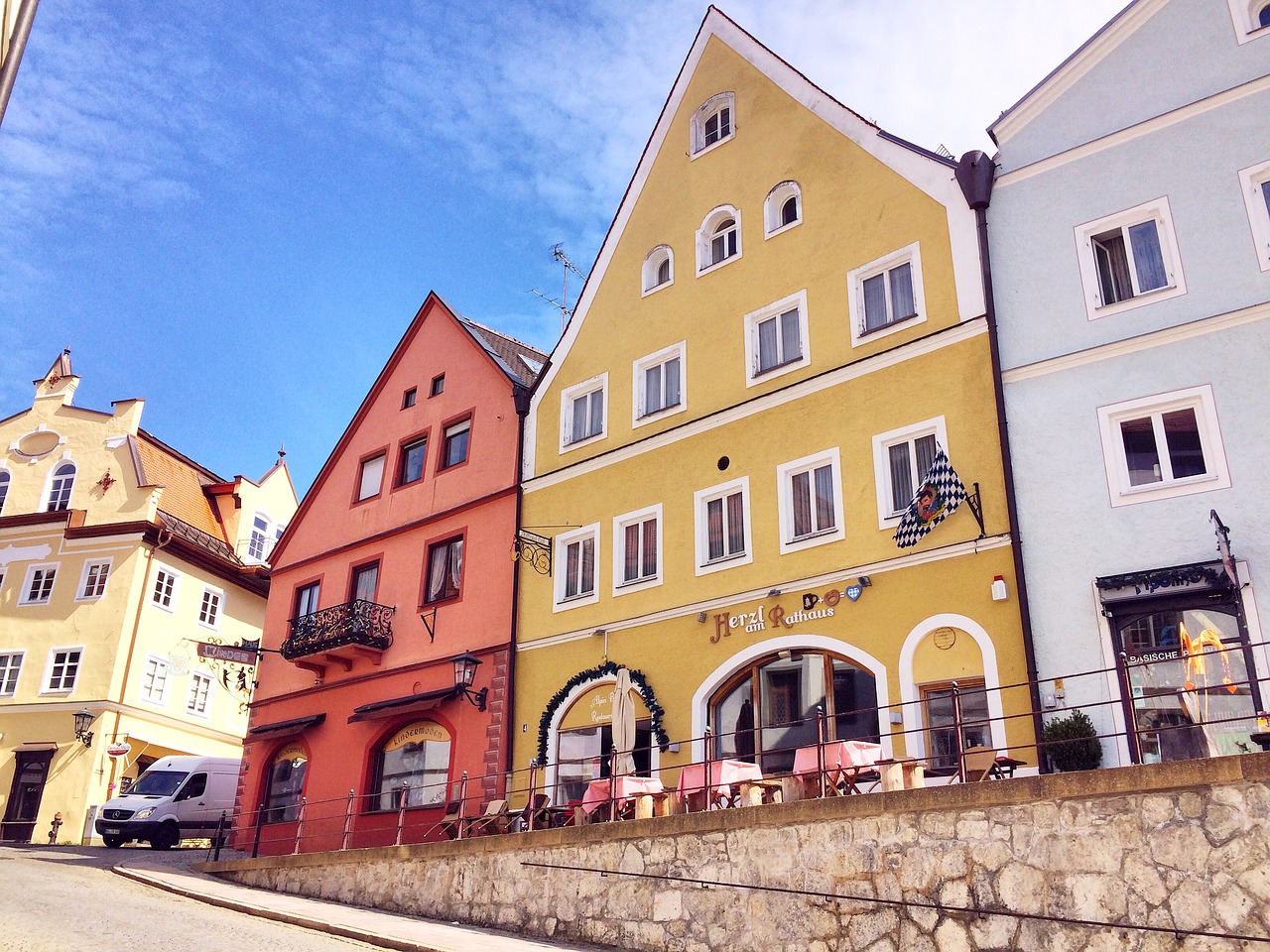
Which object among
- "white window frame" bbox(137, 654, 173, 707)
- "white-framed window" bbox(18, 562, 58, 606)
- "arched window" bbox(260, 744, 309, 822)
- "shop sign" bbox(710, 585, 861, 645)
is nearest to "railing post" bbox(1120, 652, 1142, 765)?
"shop sign" bbox(710, 585, 861, 645)

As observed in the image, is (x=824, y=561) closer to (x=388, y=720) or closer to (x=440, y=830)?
(x=440, y=830)

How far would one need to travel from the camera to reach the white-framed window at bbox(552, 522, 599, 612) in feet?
74.2

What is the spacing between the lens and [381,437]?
29.8 metres

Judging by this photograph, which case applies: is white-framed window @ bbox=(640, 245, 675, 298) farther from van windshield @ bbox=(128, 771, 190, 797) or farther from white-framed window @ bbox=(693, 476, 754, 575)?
van windshield @ bbox=(128, 771, 190, 797)

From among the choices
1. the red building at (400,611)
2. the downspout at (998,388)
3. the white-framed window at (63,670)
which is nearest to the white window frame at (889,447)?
the downspout at (998,388)

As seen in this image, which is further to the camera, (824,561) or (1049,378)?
(824,561)

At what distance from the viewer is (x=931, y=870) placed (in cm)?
1200

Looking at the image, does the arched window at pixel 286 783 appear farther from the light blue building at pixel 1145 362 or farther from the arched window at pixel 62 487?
the light blue building at pixel 1145 362

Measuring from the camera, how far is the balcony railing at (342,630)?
26.2 meters

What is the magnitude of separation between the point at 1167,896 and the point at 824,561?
856cm

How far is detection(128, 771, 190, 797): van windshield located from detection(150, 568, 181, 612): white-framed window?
29.9ft

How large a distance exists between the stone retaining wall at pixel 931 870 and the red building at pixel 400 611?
259 inches

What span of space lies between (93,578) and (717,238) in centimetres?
2546

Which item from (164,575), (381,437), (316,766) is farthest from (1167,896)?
(164,575)
